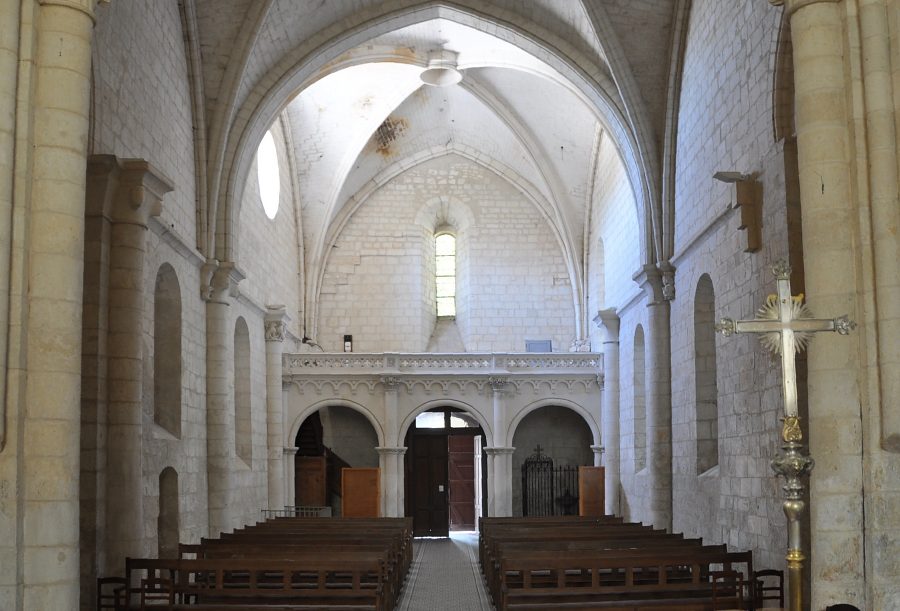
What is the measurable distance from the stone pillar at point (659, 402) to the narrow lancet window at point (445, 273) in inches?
447

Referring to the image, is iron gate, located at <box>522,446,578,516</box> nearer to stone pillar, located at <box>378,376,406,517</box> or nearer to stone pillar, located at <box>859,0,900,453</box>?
stone pillar, located at <box>378,376,406,517</box>

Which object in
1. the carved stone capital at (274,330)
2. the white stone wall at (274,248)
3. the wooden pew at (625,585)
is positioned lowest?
the wooden pew at (625,585)

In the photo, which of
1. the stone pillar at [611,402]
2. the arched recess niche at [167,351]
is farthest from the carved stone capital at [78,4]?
the stone pillar at [611,402]

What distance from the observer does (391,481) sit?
2219 cm

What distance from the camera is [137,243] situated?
37.6 ft

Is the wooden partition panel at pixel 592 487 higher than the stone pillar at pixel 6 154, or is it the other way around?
the stone pillar at pixel 6 154

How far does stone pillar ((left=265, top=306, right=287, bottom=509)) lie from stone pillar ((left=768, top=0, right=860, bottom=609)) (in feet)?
48.0

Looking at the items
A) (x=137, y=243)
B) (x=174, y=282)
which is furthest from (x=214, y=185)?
(x=137, y=243)

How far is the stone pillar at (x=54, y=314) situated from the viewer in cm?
678

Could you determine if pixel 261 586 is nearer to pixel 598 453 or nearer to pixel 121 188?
pixel 121 188

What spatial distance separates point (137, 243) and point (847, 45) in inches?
301

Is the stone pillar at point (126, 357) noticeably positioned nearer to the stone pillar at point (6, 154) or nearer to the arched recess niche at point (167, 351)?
the arched recess niche at point (167, 351)

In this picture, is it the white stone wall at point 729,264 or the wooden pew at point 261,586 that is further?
the white stone wall at point 729,264

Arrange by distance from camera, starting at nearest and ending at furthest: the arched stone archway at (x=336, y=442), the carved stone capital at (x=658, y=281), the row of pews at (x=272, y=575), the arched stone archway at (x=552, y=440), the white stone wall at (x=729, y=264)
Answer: the row of pews at (x=272, y=575) → the white stone wall at (x=729, y=264) → the carved stone capital at (x=658, y=281) → the arched stone archway at (x=336, y=442) → the arched stone archway at (x=552, y=440)
